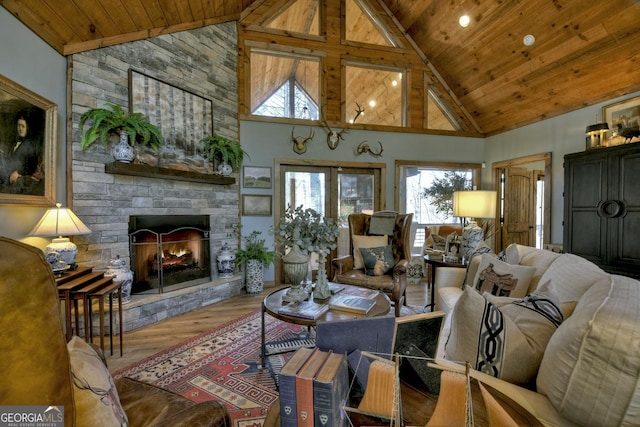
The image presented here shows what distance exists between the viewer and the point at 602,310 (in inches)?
30.5

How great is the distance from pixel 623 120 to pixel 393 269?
10.2 feet

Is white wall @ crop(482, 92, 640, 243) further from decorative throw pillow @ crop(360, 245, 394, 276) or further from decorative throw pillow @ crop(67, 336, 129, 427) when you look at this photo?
decorative throw pillow @ crop(67, 336, 129, 427)

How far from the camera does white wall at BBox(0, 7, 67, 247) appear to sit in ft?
6.97

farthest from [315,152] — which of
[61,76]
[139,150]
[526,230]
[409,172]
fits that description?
[526,230]

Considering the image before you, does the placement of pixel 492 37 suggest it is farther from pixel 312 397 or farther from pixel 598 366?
pixel 312 397

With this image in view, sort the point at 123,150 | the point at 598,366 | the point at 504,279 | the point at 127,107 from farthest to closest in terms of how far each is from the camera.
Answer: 1. the point at 127,107
2. the point at 123,150
3. the point at 504,279
4. the point at 598,366

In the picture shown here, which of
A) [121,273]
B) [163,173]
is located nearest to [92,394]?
[121,273]

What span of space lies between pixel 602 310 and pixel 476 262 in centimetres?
183

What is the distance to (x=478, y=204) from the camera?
3.54 meters

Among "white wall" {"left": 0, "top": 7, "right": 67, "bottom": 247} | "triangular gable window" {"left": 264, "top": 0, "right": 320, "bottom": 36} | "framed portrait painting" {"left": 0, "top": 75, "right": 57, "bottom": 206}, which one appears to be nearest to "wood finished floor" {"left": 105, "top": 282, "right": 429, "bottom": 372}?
"white wall" {"left": 0, "top": 7, "right": 67, "bottom": 247}

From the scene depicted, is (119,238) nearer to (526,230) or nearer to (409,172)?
(409,172)

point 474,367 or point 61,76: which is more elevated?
point 61,76

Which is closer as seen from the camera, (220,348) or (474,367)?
(474,367)

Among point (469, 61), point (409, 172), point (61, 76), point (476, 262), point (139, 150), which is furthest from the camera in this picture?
point (409, 172)
